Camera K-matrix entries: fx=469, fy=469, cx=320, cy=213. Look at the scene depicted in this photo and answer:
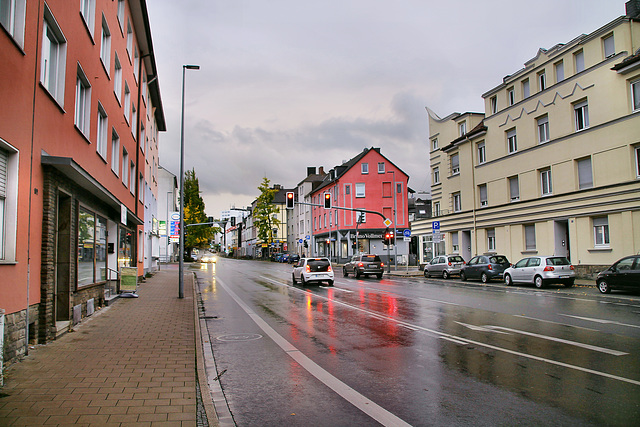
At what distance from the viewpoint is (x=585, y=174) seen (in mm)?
25109

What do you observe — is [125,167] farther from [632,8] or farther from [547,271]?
[632,8]

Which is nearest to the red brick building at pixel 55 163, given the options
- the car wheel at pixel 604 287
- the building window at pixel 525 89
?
the car wheel at pixel 604 287

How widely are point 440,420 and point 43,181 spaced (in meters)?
7.76

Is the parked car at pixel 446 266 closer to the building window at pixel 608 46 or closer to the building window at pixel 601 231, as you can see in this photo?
the building window at pixel 601 231

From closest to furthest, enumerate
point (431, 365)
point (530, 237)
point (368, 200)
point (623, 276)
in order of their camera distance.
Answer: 1. point (431, 365)
2. point (623, 276)
3. point (530, 237)
4. point (368, 200)

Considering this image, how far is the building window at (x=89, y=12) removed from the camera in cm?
1259

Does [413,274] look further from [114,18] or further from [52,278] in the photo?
[52,278]

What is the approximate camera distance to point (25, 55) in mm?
7793

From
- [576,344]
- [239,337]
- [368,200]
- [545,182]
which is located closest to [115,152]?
[239,337]

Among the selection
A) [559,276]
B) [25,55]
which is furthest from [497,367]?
[559,276]

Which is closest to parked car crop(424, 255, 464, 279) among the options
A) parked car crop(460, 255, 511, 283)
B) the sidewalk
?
parked car crop(460, 255, 511, 283)

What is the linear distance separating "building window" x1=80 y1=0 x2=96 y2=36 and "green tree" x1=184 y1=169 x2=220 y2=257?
63800mm

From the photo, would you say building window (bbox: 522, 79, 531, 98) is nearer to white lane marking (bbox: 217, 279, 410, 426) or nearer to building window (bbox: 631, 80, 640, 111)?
building window (bbox: 631, 80, 640, 111)

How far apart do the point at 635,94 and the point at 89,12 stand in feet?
76.4
